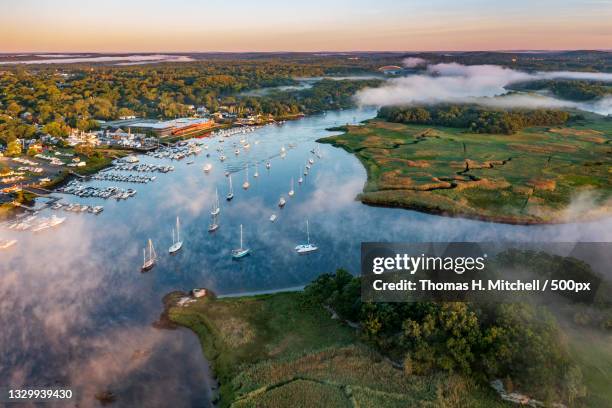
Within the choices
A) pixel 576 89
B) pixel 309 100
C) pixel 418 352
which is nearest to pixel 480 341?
pixel 418 352

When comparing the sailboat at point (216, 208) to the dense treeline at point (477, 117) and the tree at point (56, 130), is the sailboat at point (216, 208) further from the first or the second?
the dense treeline at point (477, 117)

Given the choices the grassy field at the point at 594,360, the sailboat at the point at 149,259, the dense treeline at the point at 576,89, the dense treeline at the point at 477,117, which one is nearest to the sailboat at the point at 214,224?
the sailboat at the point at 149,259

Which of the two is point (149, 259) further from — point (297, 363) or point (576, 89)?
point (576, 89)

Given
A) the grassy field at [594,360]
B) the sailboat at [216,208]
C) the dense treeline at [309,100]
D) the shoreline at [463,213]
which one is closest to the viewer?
the grassy field at [594,360]

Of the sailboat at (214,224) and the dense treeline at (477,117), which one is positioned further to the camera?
the dense treeline at (477,117)

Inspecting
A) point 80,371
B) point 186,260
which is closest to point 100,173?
point 186,260

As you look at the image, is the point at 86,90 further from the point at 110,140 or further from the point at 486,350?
the point at 486,350

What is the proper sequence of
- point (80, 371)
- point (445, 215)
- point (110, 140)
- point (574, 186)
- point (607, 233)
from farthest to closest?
point (110, 140) → point (574, 186) → point (445, 215) → point (607, 233) → point (80, 371)
